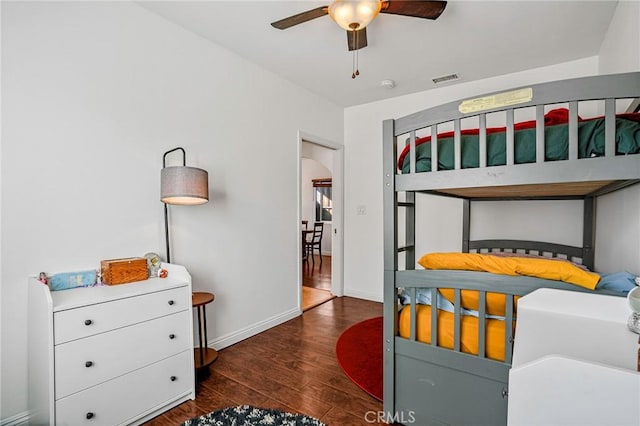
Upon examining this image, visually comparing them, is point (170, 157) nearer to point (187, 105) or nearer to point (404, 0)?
point (187, 105)

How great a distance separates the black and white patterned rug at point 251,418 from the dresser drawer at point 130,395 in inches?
8.9

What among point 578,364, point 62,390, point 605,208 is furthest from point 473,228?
point 62,390

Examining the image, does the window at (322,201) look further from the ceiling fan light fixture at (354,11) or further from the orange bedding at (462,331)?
the orange bedding at (462,331)

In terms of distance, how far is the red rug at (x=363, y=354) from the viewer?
2009mm

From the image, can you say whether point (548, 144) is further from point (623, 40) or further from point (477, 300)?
point (623, 40)

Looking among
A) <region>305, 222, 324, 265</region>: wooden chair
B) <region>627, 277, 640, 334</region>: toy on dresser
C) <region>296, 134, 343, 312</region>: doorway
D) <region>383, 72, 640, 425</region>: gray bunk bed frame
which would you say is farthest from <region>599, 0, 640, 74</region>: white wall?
<region>305, 222, 324, 265</region>: wooden chair

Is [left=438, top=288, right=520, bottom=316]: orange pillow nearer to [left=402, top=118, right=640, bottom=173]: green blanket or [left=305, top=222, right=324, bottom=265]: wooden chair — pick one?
[left=402, top=118, right=640, bottom=173]: green blanket

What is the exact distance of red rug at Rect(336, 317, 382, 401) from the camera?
201 centimetres

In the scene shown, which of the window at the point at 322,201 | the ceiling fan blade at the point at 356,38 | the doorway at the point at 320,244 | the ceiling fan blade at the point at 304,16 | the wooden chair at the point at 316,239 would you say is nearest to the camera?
the ceiling fan blade at the point at 304,16

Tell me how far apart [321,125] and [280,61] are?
104 cm

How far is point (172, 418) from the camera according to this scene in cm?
169

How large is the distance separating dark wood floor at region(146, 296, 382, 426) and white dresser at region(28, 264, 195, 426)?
6.0 inches

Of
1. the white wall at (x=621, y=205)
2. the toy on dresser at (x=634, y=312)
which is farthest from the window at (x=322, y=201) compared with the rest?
the toy on dresser at (x=634, y=312)

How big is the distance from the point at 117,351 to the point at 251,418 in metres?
0.79
